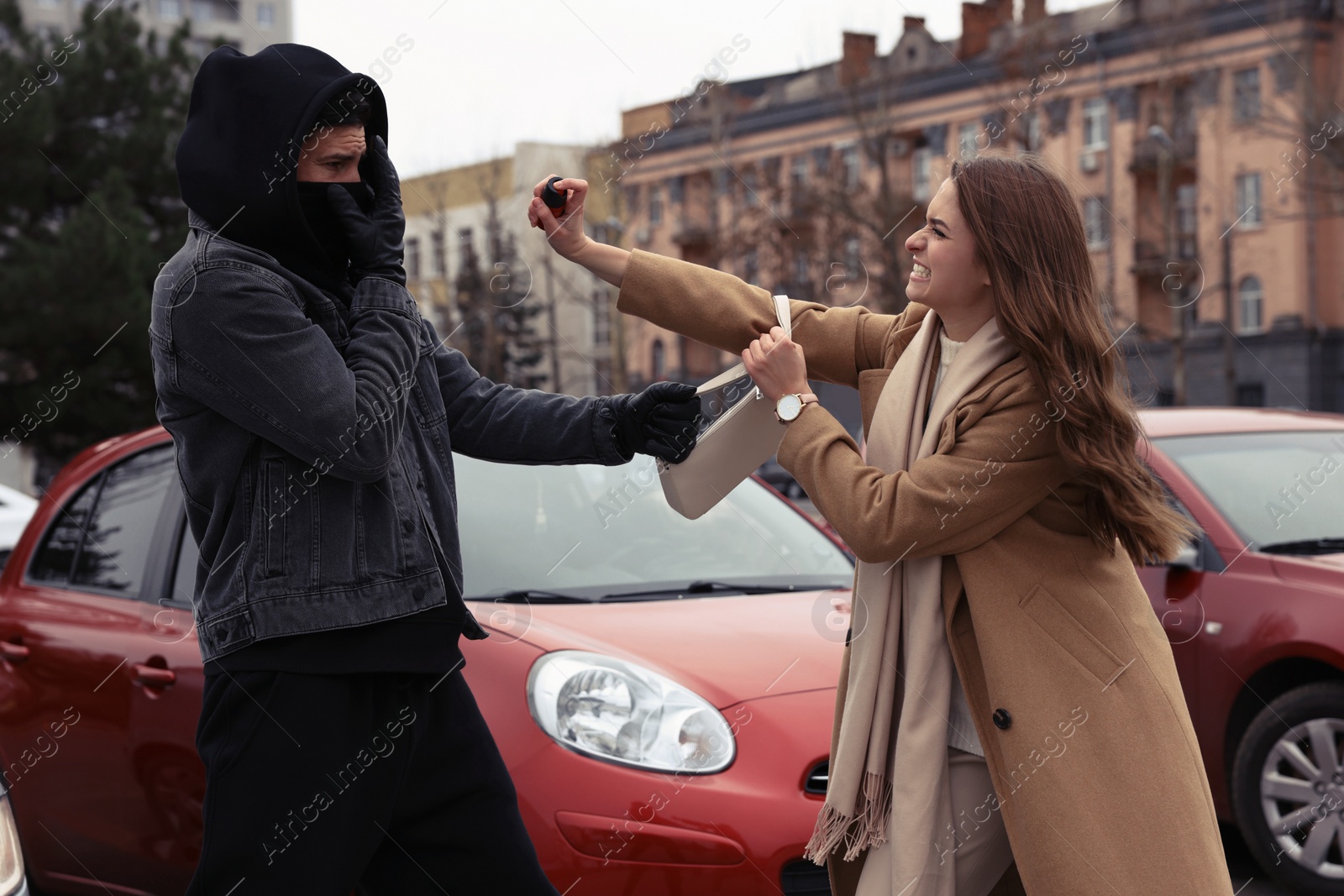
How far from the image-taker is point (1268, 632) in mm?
4812

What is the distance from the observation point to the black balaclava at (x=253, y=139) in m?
2.25

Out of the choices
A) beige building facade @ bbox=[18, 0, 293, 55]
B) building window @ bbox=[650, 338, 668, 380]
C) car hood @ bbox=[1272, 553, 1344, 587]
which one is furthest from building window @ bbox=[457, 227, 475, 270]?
car hood @ bbox=[1272, 553, 1344, 587]

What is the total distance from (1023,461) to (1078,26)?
3912cm

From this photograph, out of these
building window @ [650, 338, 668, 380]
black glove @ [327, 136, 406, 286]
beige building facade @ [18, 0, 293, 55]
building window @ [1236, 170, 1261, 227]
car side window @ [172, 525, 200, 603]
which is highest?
beige building facade @ [18, 0, 293, 55]

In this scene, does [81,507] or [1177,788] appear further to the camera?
[81,507]

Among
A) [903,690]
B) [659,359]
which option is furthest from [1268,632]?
[659,359]

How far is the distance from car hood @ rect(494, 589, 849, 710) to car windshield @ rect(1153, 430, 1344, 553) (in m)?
1.98

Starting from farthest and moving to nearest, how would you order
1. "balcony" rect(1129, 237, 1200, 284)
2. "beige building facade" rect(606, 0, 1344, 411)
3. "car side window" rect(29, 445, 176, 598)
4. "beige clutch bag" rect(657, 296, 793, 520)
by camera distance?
"balcony" rect(1129, 237, 1200, 284) < "beige building facade" rect(606, 0, 1344, 411) < "car side window" rect(29, 445, 176, 598) < "beige clutch bag" rect(657, 296, 793, 520)

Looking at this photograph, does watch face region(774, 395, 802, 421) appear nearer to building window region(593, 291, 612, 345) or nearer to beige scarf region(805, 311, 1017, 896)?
beige scarf region(805, 311, 1017, 896)

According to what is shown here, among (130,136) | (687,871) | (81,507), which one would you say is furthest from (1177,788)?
(130,136)

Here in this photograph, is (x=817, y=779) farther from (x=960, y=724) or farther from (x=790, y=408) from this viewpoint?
(x=790, y=408)

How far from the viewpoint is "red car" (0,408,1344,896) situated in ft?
10.4

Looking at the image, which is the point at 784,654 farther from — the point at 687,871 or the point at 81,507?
the point at 81,507

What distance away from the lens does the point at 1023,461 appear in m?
2.36
